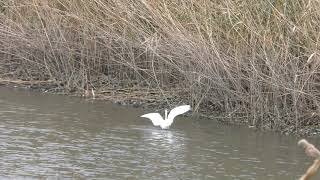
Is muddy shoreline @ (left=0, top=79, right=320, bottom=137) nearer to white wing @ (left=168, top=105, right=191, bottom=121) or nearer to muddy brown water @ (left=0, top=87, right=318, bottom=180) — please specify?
muddy brown water @ (left=0, top=87, right=318, bottom=180)

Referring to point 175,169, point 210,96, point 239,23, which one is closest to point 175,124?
point 210,96

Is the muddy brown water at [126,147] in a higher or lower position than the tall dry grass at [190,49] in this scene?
lower

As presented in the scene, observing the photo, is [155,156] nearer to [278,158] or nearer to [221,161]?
[221,161]

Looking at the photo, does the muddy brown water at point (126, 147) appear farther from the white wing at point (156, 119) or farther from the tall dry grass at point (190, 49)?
the tall dry grass at point (190, 49)

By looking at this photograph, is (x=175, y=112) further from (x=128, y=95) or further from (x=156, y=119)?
(x=128, y=95)

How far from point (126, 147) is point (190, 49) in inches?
75.0

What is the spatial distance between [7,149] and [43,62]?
13.0 ft

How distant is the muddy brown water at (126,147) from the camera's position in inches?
186

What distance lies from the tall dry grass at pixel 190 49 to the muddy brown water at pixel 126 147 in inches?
17.2

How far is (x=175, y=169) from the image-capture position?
4.84 m

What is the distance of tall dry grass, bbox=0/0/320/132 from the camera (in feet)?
21.4

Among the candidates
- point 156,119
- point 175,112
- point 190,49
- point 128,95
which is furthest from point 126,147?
point 128,95

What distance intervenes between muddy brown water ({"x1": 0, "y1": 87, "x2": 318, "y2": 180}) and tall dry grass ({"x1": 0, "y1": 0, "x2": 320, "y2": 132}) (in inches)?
17.2

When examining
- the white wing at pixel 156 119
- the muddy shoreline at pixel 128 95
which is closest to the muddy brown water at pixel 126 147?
the white wing at pixel 156 119
